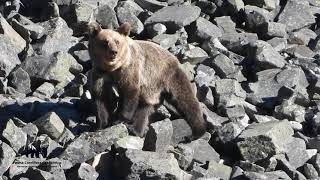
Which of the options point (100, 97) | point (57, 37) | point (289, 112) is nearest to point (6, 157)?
point (100, 97)

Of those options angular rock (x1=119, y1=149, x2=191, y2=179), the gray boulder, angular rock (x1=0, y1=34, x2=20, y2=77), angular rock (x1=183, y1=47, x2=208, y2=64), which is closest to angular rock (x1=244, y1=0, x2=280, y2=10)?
angular rock (x1=183, y1=47, x2=208, y2=64)

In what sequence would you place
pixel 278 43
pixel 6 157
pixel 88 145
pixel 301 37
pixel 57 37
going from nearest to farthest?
pixel 6 157 < pixel 88 145 < pixel 57 37 < pixel 278 43 < pixel 301 37

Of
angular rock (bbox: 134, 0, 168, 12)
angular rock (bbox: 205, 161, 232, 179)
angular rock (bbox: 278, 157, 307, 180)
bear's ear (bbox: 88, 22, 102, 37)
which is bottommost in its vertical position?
A: angular rock (bbox: 134, 0, 168, 12)

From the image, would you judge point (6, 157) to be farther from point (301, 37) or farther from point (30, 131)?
point (301, 37)

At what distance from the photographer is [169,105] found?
9672 mm

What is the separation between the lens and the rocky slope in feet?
26.6

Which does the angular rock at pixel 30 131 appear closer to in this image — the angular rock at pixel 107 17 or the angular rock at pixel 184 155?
the angular rock at pixel 184 155

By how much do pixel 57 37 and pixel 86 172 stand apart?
126 inches

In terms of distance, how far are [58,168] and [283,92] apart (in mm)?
3538

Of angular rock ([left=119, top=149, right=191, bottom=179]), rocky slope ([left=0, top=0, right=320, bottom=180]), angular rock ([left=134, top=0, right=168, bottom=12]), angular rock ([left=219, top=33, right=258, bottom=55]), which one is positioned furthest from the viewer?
angular rock ([left=134, top=0, right=168, bottom=12])

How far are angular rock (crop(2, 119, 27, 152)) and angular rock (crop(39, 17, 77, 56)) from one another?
220 centimetres

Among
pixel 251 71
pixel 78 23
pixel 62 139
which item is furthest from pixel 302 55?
pixel 62 139

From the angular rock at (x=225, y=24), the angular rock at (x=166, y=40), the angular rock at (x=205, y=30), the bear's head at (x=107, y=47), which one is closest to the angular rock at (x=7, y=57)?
the bear's head at (x=107, y=47)

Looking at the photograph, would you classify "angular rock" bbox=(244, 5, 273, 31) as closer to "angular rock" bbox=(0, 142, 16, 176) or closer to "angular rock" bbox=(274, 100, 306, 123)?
"angular rock" bbox=(274, 100, 306, 123)
